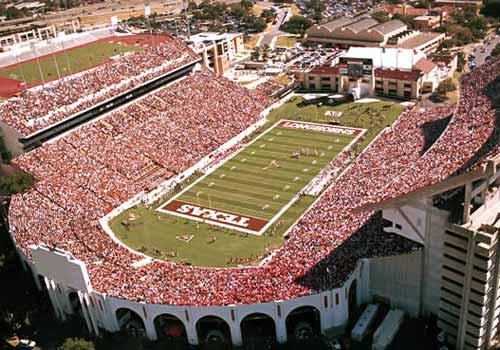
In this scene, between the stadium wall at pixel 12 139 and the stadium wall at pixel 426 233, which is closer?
the stadium wall at pixel 426 233

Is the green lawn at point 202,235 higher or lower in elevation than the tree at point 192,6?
lower

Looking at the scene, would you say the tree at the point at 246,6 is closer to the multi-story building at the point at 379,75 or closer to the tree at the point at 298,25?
the tree at the point at 298,25

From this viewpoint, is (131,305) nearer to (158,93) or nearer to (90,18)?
(158,93)

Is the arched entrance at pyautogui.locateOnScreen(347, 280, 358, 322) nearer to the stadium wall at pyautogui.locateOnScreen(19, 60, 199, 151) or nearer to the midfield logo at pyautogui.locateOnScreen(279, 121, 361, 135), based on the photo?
the midfield logo at pyautogui.locateOnScreen(279, 121, 361, 135)

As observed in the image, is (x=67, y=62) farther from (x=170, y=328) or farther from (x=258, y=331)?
(x=258, y=331)

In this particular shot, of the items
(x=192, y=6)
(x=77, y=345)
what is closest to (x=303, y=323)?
(x=77, y=345)

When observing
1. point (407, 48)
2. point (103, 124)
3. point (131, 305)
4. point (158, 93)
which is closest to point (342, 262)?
point (131, 305)

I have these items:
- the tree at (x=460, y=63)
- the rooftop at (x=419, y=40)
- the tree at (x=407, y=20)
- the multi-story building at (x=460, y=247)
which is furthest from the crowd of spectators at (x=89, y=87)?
the tree at (x=407, y=20)
